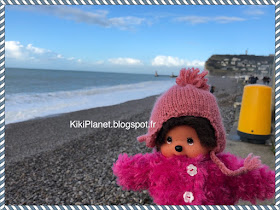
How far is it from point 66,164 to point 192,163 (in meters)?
3.62

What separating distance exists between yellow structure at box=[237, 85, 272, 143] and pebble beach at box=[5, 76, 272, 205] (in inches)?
77.9

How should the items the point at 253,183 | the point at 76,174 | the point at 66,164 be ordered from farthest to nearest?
the point at 66,164
the point at 76,174
the point at 253,183

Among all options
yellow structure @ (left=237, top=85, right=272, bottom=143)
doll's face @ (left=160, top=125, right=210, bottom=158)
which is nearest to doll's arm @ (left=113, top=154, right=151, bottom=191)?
doll's face @ (left=160, top=125, right=210, bottom=158)

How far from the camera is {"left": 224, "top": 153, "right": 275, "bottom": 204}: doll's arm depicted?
1.87 meters

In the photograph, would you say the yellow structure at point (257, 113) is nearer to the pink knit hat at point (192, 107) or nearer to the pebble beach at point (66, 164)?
the pebble beach at point (66, 164)

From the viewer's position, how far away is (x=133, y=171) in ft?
6.35

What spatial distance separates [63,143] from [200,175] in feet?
16.7

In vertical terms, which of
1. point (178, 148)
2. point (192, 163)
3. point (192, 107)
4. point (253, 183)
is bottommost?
point (253, 183)

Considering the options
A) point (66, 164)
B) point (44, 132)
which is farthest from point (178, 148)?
point (44, 132)

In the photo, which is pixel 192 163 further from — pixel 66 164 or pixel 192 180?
pixel 66 164

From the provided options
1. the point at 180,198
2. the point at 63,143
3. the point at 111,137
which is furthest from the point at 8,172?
the point at 180,198

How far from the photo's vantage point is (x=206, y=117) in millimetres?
1755

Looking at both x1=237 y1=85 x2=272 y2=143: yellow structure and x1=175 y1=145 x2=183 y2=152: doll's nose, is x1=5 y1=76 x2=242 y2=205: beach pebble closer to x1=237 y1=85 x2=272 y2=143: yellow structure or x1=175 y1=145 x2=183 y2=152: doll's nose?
x1=237 y1=85 x2=272 y2=143: yellow structure

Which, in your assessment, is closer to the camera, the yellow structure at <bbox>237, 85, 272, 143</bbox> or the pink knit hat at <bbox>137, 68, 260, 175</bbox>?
the pink knit hat at <bbox>137, 68, 260, 175</bbox>
